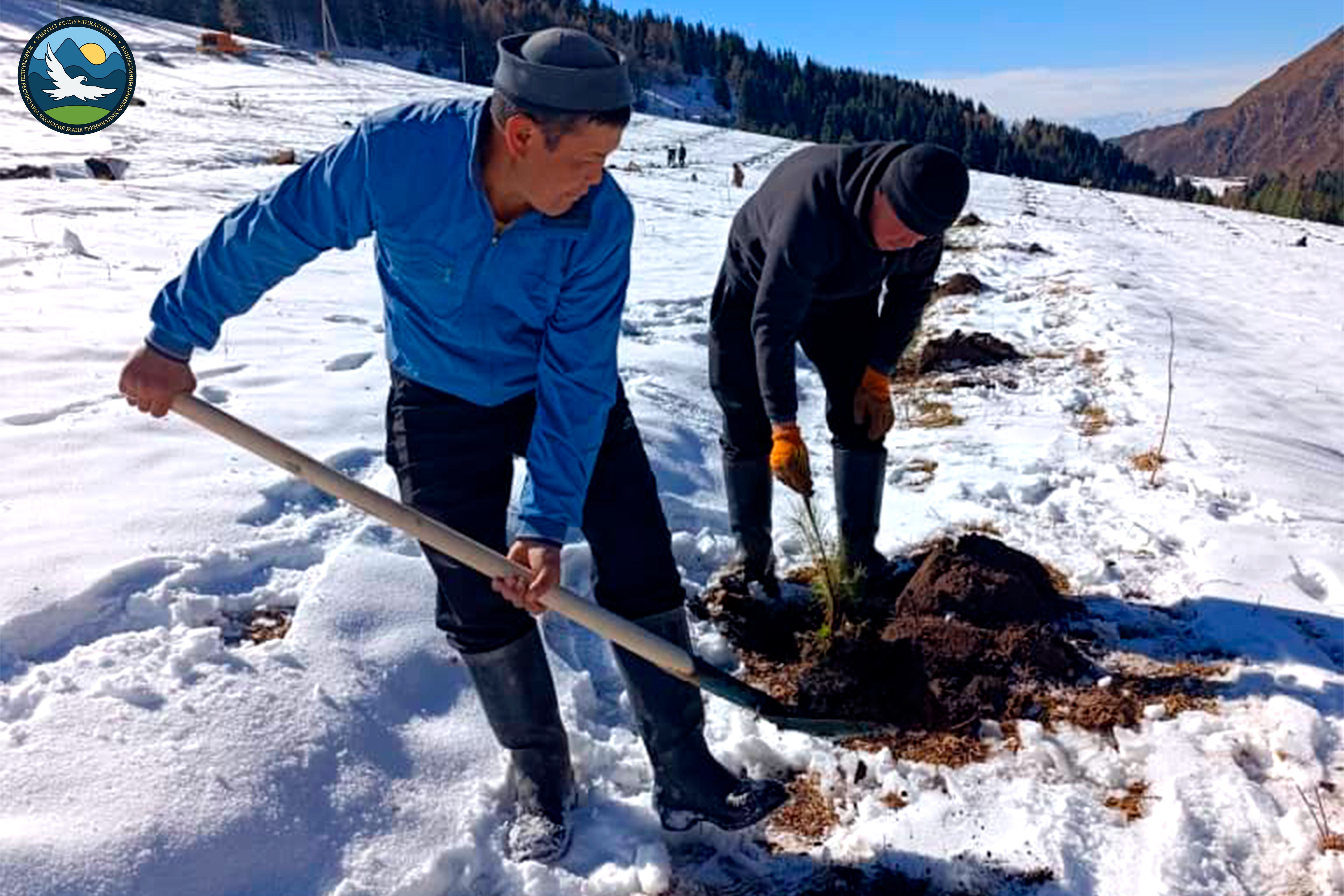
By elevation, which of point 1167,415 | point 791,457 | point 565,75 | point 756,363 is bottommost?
point 1167,415

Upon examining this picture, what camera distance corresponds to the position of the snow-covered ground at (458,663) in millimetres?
2287

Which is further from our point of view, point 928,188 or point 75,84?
point 75,84

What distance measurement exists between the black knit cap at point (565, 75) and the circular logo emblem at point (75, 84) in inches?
451

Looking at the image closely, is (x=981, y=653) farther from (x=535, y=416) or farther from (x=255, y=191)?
(x=255, y=191)

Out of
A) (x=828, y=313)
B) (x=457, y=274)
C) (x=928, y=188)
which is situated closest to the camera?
(x=457, y=274)

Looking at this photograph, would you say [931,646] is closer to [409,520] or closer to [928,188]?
[928,188]

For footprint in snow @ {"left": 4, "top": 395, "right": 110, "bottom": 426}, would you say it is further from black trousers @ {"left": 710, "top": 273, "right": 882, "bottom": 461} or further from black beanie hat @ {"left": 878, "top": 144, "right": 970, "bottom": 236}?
black beanie hat @ {"left": 878, "top": 144, "right": 970, "bottom": 236}

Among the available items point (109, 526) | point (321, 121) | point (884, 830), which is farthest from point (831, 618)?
point (321, 121)

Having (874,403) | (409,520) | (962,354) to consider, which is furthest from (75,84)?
(409,520)

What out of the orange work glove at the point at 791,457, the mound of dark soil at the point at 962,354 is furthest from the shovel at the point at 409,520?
the mound of dark soil at the point at 962,354

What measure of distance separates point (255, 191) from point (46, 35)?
2.78 meters

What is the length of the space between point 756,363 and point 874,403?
489 mm

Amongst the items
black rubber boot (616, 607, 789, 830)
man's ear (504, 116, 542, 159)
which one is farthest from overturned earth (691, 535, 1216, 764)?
man's ear (504, 116, 542, 159)

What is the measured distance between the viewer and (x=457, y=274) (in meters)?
2.04
